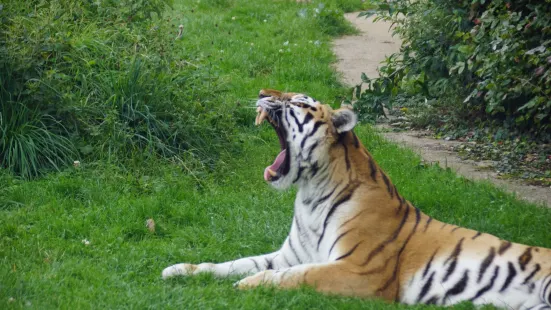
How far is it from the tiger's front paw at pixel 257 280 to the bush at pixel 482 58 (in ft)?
10.9

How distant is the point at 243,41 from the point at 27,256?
7444 millimetres

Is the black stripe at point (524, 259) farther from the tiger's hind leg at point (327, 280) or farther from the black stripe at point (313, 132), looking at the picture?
the black stripe at point (313, 132)

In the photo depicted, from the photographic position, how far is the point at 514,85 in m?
7.75

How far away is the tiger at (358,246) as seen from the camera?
4.81 m

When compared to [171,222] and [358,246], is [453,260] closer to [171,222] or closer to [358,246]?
[358,246]

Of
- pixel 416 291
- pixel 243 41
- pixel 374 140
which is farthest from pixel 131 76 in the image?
pixel 243 41

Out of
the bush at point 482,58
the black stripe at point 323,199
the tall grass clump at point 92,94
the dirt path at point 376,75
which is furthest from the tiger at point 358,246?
the bush at point 482,58

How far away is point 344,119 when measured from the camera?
514 centimetres

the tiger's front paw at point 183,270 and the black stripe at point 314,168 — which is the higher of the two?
the black stripe at point 314,168

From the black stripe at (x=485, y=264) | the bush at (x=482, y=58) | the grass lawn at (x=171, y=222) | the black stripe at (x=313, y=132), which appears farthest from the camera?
the bush at (x=482, y=58)

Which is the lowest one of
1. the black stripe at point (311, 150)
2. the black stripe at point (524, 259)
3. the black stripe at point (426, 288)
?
the black stripe at point (426, 288)

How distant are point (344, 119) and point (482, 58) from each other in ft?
9.85

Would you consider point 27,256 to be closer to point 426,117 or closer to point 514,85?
point 514,85

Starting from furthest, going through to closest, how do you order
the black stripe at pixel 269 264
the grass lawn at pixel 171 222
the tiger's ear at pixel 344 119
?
the black stripe at pixel 269 264 → the tiger's ear at pixel 344 119 → the grass lawn at pixel 171 222
